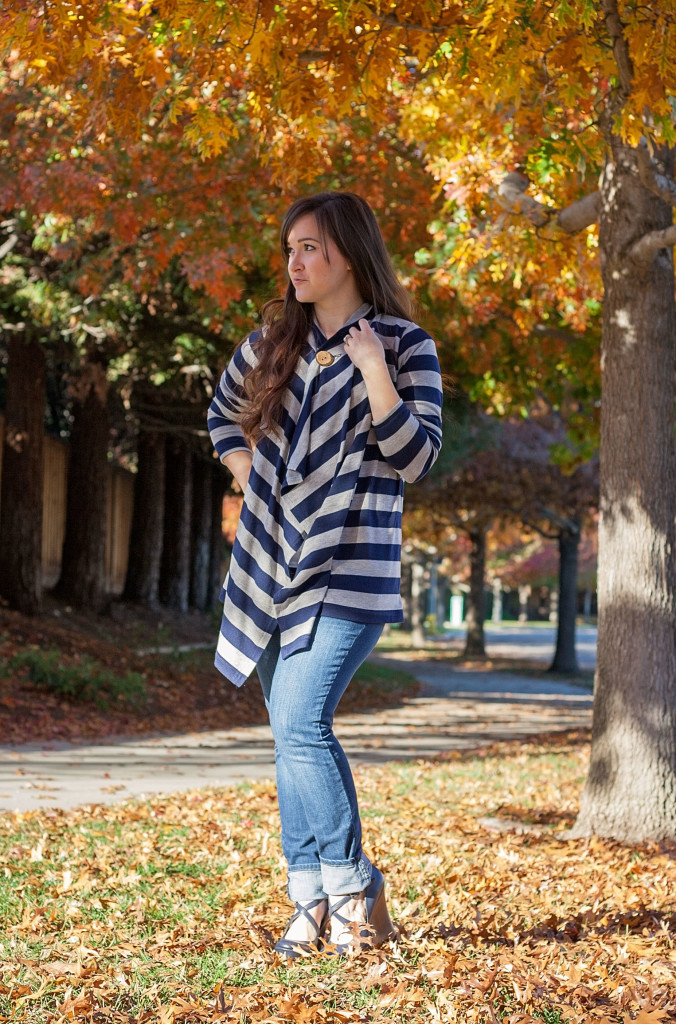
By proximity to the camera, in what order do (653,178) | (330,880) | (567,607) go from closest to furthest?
(330,880), (653,178), (567,607)

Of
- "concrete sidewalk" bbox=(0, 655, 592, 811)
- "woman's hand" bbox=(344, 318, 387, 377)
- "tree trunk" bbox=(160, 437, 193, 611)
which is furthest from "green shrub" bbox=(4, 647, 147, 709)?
"tree trunk" bbox=(160, 437, 193, 611)

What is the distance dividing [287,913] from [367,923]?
737 millimetres

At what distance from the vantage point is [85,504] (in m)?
16.4

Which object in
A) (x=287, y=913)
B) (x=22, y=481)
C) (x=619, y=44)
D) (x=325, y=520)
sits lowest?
(x=287, y=913)

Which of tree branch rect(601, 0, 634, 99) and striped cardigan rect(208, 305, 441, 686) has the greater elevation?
tree branch rect(601, 0, 634, 99)

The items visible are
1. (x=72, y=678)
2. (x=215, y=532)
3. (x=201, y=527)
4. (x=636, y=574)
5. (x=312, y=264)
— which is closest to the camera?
(x=312, y=264)

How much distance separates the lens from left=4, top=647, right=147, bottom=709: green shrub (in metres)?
11.5

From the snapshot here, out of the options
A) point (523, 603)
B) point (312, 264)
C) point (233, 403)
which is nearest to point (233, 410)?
point (233, 403)

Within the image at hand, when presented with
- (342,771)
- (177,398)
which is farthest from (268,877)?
(177,398)

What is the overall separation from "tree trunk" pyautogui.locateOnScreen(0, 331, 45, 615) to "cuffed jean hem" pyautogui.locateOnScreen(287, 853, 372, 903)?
11304mm

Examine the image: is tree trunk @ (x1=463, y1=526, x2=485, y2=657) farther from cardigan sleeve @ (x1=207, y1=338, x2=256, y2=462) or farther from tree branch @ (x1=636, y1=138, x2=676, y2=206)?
cardigan sleeve @ (x1=207, y1=338, x2=256, y2=462)

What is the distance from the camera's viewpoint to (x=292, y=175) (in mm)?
6836

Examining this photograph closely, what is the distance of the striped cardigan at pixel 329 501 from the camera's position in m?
3.09

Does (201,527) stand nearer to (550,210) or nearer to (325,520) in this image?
(550,210)
